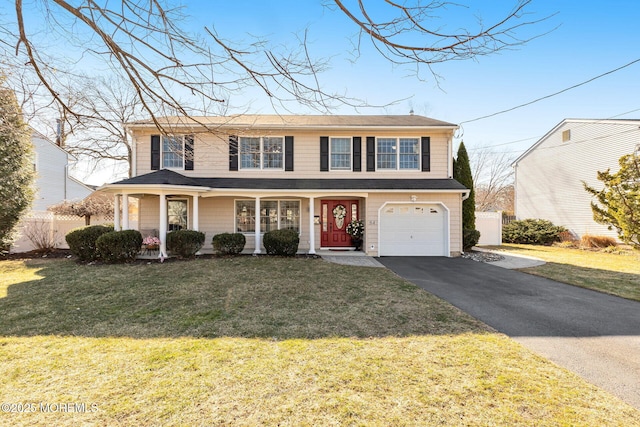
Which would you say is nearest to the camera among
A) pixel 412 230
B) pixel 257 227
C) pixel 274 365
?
pixel 274 365

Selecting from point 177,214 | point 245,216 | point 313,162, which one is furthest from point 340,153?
point 177,214

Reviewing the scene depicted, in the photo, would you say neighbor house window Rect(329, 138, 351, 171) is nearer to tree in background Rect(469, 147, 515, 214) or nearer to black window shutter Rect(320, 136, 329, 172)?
black window shutter Rect(320, 136, 329, 172)

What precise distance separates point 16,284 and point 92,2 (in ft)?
23.6

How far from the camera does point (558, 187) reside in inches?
679

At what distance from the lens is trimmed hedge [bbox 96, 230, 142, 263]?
28.9 feet

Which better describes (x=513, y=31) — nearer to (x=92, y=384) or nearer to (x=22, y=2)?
(x=22, y=2)

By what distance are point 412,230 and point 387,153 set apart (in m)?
3.27

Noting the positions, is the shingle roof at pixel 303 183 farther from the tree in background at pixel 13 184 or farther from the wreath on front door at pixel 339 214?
the tree in background at pixel 13 184

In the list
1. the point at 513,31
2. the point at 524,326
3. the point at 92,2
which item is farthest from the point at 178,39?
the point at 524,326

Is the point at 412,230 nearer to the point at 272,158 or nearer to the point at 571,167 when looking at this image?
the point at 272,158

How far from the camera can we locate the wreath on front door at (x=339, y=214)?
39.4ft

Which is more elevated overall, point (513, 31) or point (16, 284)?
point (513, 31)

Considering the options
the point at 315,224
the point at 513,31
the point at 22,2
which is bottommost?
the point at 315,224

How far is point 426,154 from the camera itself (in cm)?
1156
